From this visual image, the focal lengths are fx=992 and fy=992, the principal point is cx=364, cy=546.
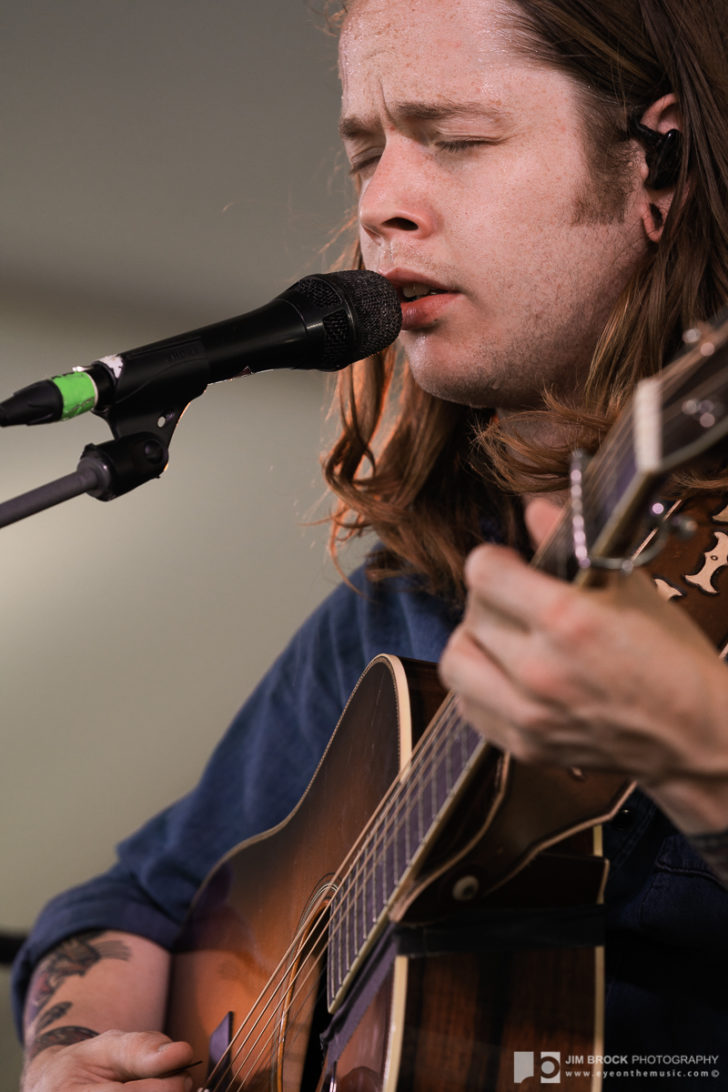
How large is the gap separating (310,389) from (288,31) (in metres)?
0.65

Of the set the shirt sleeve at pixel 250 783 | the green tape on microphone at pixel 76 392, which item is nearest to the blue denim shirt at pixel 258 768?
the shirt sleeve at pixel 250 783

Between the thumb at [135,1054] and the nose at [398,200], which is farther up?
the nose at [398,200]

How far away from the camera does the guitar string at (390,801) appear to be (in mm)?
721

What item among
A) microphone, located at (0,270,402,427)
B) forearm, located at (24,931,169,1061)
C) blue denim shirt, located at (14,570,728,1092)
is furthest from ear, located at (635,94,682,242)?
forearm, located at (24,931,169,1061)

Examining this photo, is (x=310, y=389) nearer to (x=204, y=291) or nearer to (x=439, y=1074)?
(x=204, y=291)

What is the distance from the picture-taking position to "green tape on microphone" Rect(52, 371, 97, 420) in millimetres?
685

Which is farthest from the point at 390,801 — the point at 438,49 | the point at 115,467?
the point at 438,49

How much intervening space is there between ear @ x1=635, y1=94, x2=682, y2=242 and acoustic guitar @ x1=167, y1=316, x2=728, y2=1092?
34cm

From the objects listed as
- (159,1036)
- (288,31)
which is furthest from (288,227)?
(159,1036)

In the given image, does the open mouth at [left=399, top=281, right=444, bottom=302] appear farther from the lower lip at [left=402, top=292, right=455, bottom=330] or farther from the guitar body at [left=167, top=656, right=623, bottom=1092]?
the guitar body at [left=167, top=656, right=623, bottom=1092]

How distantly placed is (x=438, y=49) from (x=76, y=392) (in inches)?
22.9

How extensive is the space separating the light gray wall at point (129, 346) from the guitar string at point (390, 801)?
0.92 m

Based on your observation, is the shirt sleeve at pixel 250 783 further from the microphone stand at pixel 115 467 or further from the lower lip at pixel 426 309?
the microphone stand at pixel 115 467

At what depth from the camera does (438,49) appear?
1.01 m
